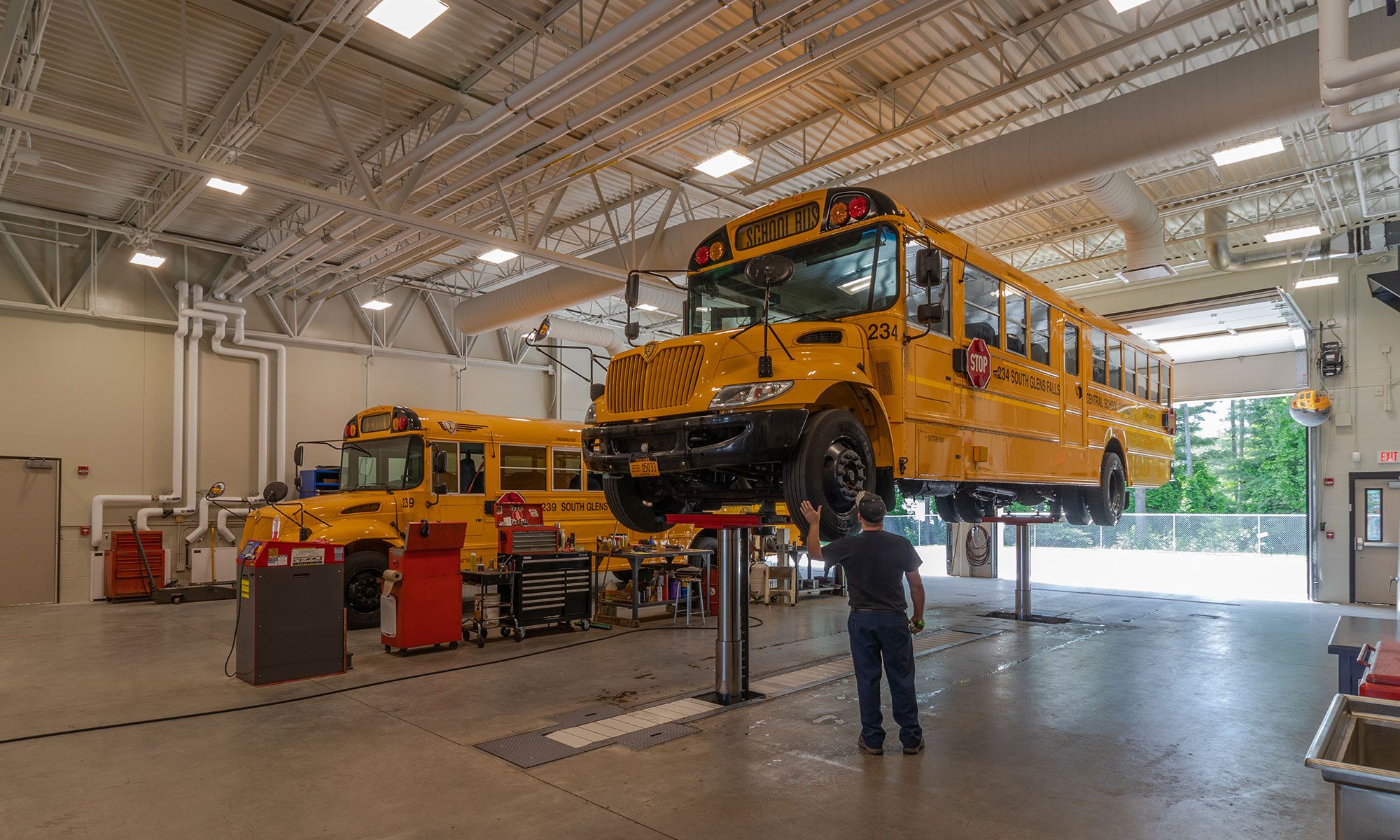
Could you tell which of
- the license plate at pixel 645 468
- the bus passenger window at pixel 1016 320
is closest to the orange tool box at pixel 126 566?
the license plate at pixel 645 468

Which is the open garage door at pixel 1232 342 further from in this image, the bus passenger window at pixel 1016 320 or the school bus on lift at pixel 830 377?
the school bus on lift at pixel 830 377

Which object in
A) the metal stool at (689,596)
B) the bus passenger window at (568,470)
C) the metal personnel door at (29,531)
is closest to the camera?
the metal stool at (689,596)

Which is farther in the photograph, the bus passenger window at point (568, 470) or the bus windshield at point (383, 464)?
the bus passenger window at point (568, 470)

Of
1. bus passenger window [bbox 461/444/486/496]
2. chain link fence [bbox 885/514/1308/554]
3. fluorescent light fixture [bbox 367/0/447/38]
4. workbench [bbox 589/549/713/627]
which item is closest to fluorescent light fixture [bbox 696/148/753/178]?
fluorescent light fixture [bbox 367/0/447/38]

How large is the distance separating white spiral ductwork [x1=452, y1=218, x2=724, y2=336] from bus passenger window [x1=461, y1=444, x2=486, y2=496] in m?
3.53

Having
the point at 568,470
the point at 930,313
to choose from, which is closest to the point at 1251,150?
the point at 930,313

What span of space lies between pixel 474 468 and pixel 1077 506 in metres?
8.59

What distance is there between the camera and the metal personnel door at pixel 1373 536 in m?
15.0

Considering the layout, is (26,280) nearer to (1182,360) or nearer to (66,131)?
(66,131)

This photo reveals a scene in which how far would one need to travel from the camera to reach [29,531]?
14.2 m

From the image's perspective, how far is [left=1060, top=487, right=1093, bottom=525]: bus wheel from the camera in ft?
32.8

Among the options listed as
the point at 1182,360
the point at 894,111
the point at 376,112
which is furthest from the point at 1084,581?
the point at 376,112

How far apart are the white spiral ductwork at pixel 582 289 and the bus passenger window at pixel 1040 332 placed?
207 inches

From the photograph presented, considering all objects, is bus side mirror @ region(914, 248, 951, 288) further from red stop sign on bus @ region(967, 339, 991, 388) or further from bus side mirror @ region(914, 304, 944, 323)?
red stop sign on bus @ region(967, 339, 991, 388)
